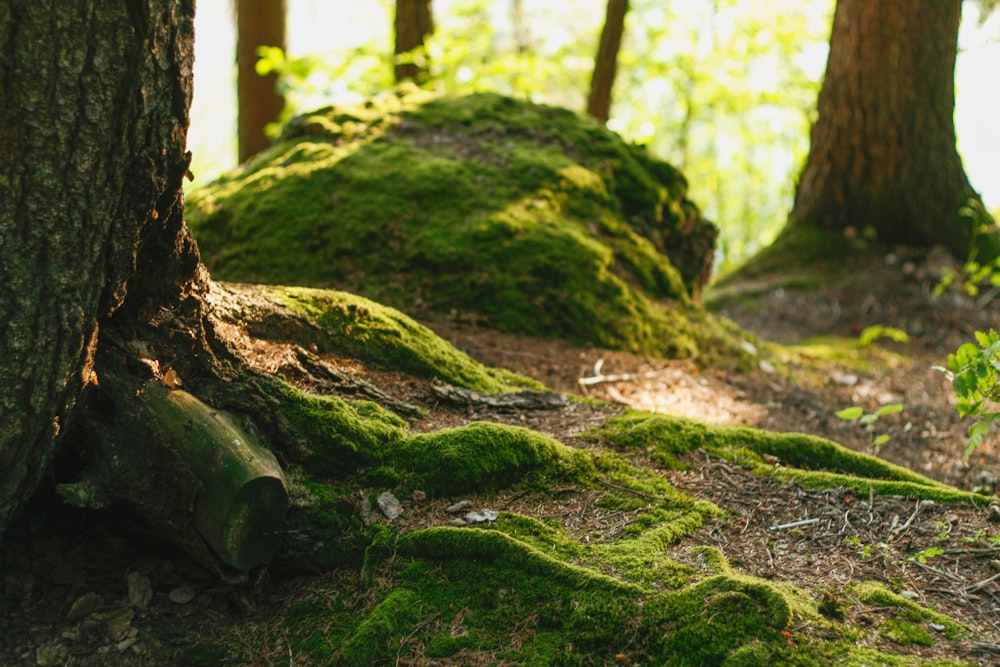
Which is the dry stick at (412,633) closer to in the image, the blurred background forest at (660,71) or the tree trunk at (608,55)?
the blurred background forest at (660,71)

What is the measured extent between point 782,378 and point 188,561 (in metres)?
5.47

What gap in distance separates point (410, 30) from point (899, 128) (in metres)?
6.66

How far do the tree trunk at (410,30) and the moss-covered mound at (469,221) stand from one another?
3.49 meters

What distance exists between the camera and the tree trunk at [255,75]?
11461mm

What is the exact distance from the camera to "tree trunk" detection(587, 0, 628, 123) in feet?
38.3

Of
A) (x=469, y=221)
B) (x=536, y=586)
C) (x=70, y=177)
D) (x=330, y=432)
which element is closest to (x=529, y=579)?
(x=536, y=586)

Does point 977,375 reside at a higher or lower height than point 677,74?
lower

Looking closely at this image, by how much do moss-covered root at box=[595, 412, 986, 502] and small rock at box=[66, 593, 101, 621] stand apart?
7.86 ft

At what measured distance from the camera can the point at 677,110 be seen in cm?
2717

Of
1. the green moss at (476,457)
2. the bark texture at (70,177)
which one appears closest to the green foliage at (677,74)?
the green moss at (476,457)

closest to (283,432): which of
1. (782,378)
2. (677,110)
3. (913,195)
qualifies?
(782,378)

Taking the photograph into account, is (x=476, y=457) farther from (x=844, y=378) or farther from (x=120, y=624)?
(x=844, y=378)

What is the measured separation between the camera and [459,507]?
10.8ft

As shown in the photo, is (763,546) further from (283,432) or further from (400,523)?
→ (283,432)
